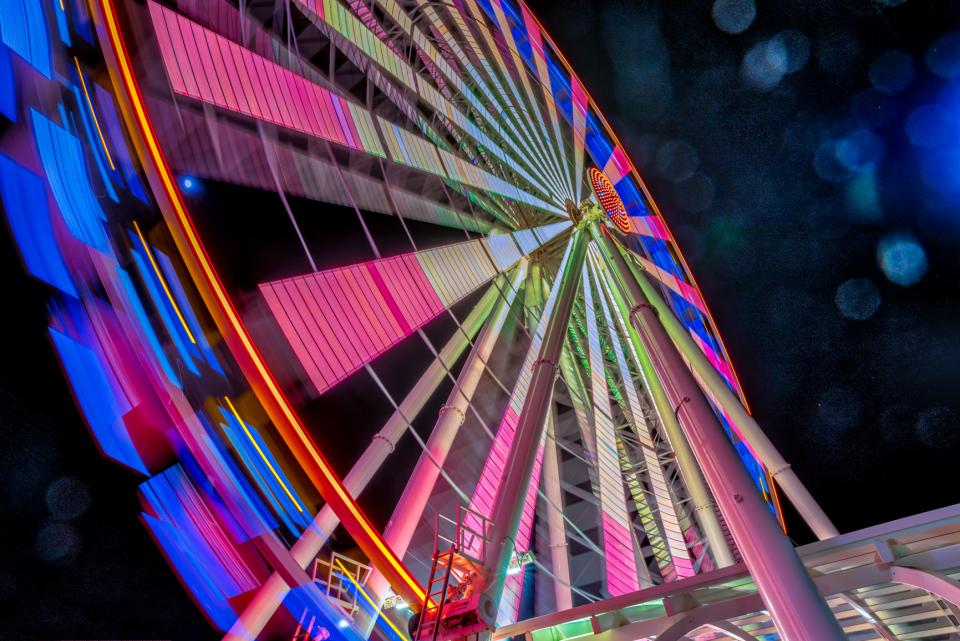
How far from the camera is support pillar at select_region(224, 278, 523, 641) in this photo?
4.21m

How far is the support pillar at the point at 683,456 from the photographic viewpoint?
6113mm

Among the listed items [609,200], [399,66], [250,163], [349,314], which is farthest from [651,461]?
[250,163]

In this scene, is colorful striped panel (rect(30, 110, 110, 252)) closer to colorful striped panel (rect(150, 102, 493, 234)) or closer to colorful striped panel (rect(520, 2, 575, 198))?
colorful striped panel (rect(150, 102, 493, 234))

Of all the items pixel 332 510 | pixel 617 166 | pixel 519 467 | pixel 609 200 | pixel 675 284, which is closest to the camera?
pixel 332 510

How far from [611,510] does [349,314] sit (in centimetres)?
468

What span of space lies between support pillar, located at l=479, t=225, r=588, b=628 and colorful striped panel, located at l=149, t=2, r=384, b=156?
2524 mm

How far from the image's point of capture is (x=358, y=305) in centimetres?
530

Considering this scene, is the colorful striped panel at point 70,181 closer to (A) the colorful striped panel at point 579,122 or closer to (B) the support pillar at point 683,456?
(B) the support pillar at point 683,456

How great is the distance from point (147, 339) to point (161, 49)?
6.15 feet

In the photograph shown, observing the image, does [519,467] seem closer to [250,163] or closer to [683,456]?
[683,456]

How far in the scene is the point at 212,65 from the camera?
4543 millimetres

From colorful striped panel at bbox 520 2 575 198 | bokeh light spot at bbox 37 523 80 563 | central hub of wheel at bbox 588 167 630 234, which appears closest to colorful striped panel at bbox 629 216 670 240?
central hub of wheel at bbox 588 167 630 234

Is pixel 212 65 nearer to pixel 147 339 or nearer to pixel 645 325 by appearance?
pixel 147 339

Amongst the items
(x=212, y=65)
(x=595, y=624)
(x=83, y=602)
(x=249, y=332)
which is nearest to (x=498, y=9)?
(x=212, y=65)
